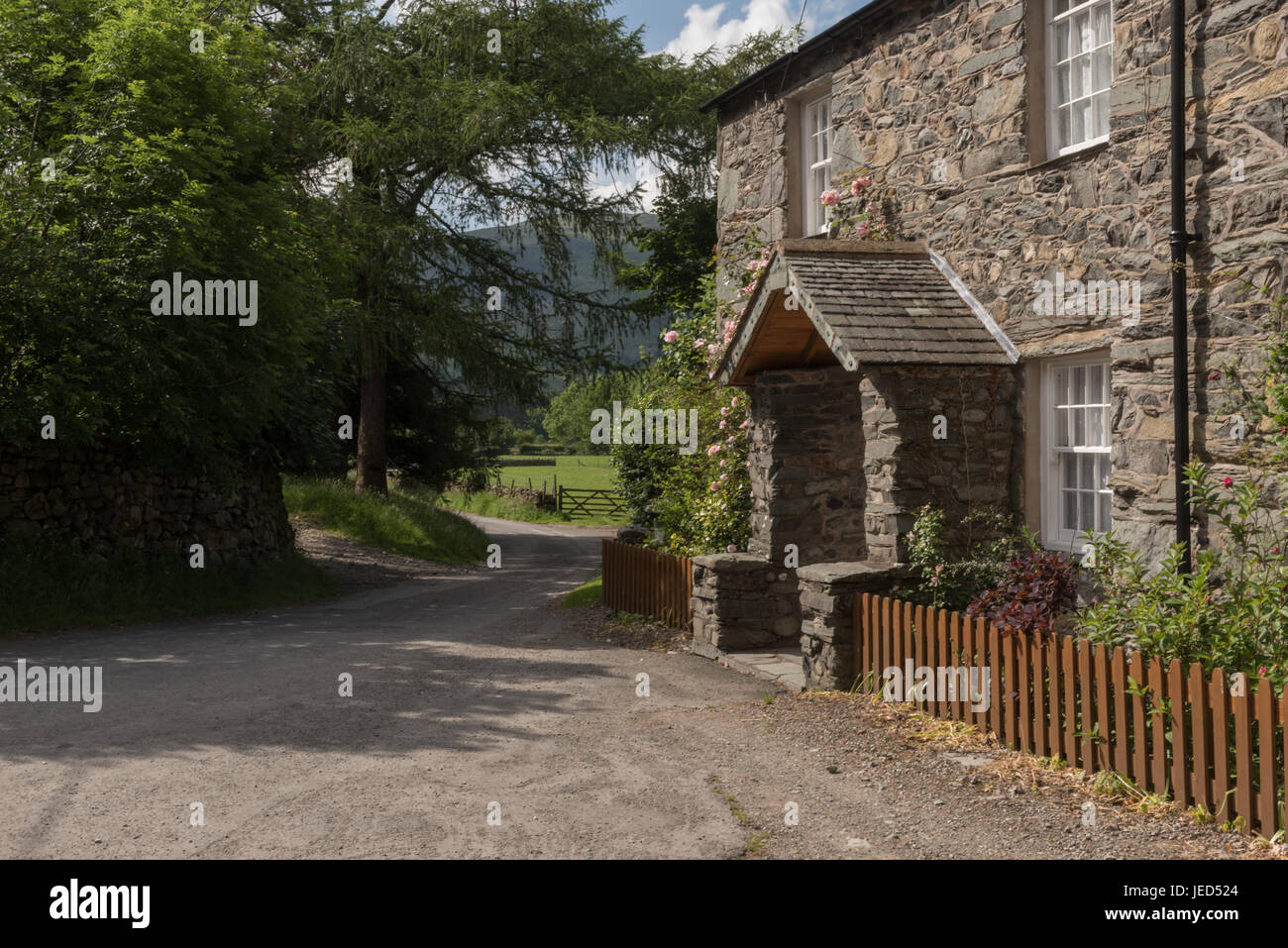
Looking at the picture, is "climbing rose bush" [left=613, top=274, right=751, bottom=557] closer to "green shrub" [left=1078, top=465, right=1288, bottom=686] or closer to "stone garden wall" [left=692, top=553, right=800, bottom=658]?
"stone garden wall" [left=692, top=553, right=800, bottom=658]

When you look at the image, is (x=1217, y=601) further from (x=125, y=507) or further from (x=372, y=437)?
(x=372, y=437)

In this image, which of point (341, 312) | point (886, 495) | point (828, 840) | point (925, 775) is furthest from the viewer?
point (341, 312)

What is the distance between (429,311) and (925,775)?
1878cm

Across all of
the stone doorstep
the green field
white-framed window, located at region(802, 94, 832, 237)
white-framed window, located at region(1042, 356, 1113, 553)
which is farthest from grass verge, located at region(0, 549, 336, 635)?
the green field

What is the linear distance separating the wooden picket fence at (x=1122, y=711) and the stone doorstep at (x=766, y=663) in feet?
4.91

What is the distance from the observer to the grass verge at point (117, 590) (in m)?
12.9

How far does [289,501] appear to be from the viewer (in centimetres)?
2492

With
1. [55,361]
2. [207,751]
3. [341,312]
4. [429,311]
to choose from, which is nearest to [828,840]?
[207,751]

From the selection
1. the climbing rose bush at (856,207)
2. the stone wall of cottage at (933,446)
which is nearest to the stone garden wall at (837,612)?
the stone wall of cottage at (933,446)

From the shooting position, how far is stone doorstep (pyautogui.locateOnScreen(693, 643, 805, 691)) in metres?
9.93

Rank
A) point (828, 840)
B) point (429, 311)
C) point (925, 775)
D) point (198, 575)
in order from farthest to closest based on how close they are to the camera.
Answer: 1. point (429, 311)
2. point (198, 575)
3. point (925, 775)
4. point (828, 840)

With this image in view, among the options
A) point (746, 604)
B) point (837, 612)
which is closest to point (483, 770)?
point (837, 612)

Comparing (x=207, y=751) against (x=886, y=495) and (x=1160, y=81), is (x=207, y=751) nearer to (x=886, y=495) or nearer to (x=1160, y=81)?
(x=886, y=495)

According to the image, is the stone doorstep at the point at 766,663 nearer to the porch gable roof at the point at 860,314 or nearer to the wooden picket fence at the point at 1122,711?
Answer: the wooden picket fence at the point at 1122,711
